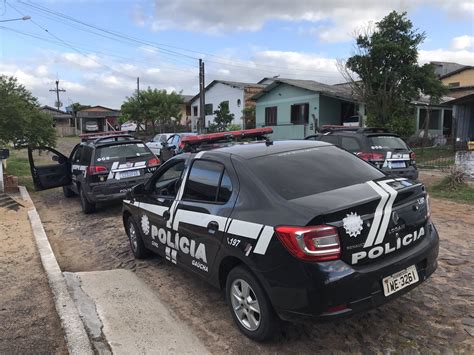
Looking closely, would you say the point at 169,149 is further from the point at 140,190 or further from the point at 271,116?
the point at 140,190

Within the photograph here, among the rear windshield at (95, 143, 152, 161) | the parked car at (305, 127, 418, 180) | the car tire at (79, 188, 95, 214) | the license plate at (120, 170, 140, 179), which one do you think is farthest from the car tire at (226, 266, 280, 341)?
the parked car at (305, 127, 418, 180)

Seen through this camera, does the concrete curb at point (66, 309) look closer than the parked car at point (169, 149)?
Yes

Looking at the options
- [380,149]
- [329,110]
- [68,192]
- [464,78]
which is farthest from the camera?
[464,78]

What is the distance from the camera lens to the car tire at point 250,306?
319 centimetres

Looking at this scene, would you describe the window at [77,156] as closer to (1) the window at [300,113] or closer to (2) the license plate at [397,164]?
(2) the license plate at [397,164]

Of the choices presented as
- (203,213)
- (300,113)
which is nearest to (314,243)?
(203,213)

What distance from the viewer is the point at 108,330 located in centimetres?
377

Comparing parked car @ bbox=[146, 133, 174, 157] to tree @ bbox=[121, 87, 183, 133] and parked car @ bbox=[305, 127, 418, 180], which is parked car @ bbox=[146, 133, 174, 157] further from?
tree @ bbox=[121, 87, 183, 133]

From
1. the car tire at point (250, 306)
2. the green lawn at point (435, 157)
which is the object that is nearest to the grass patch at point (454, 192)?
the green lawn at point (435, 157)

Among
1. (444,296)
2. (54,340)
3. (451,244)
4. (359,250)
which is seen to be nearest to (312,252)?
(359,250)

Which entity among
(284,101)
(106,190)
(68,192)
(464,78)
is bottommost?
(68,192)

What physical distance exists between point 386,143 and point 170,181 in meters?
6.35

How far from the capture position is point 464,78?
3359cm

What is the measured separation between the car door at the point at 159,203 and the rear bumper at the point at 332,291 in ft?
6.10
